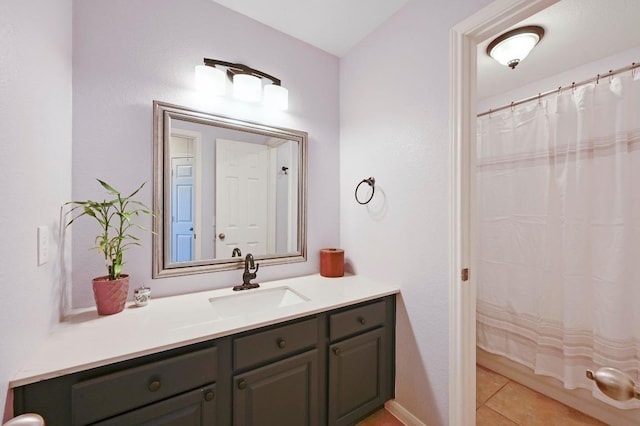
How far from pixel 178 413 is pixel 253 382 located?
0.27 metres

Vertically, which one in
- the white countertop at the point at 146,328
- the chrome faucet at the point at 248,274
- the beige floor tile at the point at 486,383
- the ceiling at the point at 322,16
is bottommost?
the beige floor tile at the point at 486,383

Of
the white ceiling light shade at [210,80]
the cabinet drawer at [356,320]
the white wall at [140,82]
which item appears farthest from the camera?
the white ceiling light shade at [210,80]

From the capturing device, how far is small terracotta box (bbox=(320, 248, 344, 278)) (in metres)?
1.77

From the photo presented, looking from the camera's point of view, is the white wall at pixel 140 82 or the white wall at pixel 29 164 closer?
the white wall at pixel 29 164

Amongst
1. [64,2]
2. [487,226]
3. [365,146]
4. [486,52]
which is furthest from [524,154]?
[64,2]

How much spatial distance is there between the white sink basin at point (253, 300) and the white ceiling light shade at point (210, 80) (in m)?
1.15

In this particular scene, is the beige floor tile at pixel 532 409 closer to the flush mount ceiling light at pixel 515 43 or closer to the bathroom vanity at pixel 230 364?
the bathroom vanity at pixel 230 364

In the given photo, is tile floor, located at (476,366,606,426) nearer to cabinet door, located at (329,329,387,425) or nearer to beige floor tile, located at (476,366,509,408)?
beige floor tile, located at (476,366,509,408)

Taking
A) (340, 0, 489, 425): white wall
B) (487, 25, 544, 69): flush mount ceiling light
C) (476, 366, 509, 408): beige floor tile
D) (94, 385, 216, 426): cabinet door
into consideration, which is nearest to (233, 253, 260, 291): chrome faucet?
(94, 385, 216, 426): cabinet door

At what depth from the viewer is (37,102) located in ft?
2.80

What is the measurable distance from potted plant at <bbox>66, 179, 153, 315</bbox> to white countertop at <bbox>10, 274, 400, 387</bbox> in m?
0.07

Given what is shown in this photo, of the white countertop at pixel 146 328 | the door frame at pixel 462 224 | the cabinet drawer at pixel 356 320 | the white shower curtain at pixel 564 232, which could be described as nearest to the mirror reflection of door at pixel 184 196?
the white countertop at pixel 146 328

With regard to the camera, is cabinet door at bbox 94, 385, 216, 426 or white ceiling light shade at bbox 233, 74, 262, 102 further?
white ceiling light shade at bbox 233, 74, 262, 102

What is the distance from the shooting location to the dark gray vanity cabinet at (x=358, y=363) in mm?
1294
